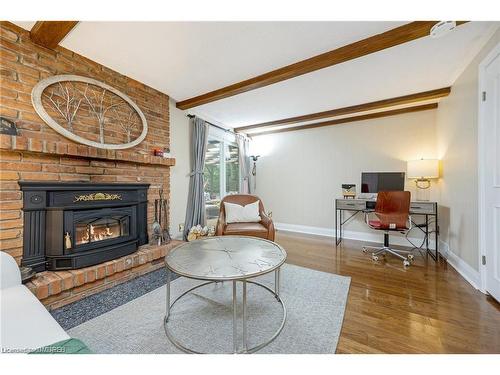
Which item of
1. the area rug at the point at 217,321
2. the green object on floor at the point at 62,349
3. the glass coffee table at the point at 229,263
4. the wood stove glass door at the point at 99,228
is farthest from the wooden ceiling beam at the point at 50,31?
the area rug at the point at 217,321

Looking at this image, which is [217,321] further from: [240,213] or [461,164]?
[461,164]

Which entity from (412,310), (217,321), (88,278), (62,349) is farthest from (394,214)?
(88,278)

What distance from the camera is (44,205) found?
1.77m

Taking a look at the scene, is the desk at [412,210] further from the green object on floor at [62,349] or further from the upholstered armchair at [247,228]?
the green object on floor at [62,349]

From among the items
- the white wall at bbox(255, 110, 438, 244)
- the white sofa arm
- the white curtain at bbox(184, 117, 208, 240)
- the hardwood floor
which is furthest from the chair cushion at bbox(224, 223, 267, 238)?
the white wall at bbox(255, 110, 438, 244)

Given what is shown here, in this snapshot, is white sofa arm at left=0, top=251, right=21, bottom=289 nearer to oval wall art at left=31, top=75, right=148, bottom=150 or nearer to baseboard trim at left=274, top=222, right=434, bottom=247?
oval wall art at left=31, top=75, right=148, bottom=150

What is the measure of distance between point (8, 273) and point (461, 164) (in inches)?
163

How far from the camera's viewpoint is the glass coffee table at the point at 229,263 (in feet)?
3.92

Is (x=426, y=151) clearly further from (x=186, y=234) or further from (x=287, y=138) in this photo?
(x=186, y=234)

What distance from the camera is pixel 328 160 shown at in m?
4.08

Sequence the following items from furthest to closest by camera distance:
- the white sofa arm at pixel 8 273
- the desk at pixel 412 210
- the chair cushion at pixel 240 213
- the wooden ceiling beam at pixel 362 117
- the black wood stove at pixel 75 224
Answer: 1. the wooden ceiling beam at pixel 362 117
2. the chair cushion at pixel 240 213
3. the desk at pixel 412 210
4. the black wood stove at pixel 75 224
5. the white sofa arm at pixel 8 273

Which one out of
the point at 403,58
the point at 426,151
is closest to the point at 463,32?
the point at 403,58

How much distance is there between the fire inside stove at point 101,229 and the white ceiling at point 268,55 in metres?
1.72

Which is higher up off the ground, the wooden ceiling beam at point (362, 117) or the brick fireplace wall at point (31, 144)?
the wooden ceiling beam at point (362, 117)
